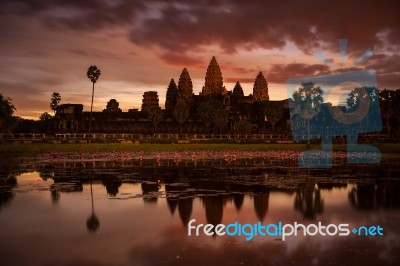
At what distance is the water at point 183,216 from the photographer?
9211 millimetres

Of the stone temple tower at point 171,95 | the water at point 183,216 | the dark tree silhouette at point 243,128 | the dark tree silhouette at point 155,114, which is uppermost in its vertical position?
the stone temple tower at point 171,95

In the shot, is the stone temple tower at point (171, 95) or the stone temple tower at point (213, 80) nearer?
the stone temple tower at point (213, 80)

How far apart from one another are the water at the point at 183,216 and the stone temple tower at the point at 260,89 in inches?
6383

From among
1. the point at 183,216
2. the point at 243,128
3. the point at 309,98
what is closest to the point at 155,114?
the point at 243,128

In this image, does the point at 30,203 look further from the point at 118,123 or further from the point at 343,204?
the point at 118,123

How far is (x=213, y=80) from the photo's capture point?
170 m

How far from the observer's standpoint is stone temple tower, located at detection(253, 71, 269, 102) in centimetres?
18475

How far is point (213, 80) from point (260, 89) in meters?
24.0

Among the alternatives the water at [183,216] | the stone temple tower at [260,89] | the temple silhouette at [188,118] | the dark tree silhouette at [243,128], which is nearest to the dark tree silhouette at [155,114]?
the temple silhouette at [188,118]

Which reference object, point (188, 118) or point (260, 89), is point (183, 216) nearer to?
point (188, 118)

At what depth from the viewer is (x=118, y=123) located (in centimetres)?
12938

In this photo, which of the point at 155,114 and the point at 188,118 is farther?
the point at 188,118

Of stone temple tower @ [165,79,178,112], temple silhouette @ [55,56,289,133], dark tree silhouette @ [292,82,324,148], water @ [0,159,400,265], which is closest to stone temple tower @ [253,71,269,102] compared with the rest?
temple silhouette @ [55,56,289,133]

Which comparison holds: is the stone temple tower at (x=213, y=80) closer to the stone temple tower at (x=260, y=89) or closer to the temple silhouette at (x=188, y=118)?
the temple silhouette at (x=188, y=118)
